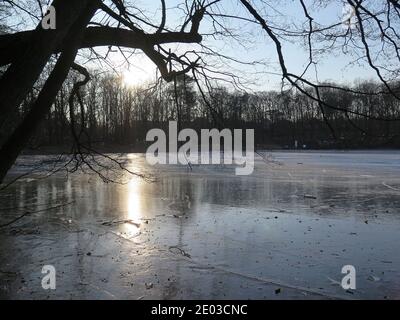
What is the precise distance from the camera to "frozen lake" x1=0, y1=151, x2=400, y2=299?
7043 millimetres

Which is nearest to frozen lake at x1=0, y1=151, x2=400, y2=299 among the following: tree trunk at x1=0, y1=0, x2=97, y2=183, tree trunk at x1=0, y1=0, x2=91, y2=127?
tree trunk at x1=0, y1=0, x2=97, y2=183

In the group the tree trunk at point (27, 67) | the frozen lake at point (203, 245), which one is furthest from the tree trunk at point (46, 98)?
the frozen lake at point (203, 245)

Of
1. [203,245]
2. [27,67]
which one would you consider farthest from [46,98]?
[203,245]

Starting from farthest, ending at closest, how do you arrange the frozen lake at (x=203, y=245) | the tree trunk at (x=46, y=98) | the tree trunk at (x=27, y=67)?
1. the frozen lake at (x=203, y=245)
2. the tree trunk at (x=46, y=98)
3. the tree trunk at (x=27, y=67)

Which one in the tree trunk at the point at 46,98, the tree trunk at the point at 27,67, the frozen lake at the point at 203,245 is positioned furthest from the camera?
the frozen lake at the point at 203,245

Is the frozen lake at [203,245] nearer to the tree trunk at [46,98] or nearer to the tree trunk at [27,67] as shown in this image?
the tree trunk at [46,98]

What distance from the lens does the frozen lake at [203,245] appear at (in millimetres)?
7043

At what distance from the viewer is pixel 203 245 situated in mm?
9914

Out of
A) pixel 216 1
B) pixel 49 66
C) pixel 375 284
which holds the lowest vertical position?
pixel 375 284

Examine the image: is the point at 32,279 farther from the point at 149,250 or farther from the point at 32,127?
the point at 32,127

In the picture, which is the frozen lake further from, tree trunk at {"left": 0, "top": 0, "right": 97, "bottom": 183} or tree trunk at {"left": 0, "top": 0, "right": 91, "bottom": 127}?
tree trunk at {"left": 0, "top": 0, "right": 91, "bottom": 127}
